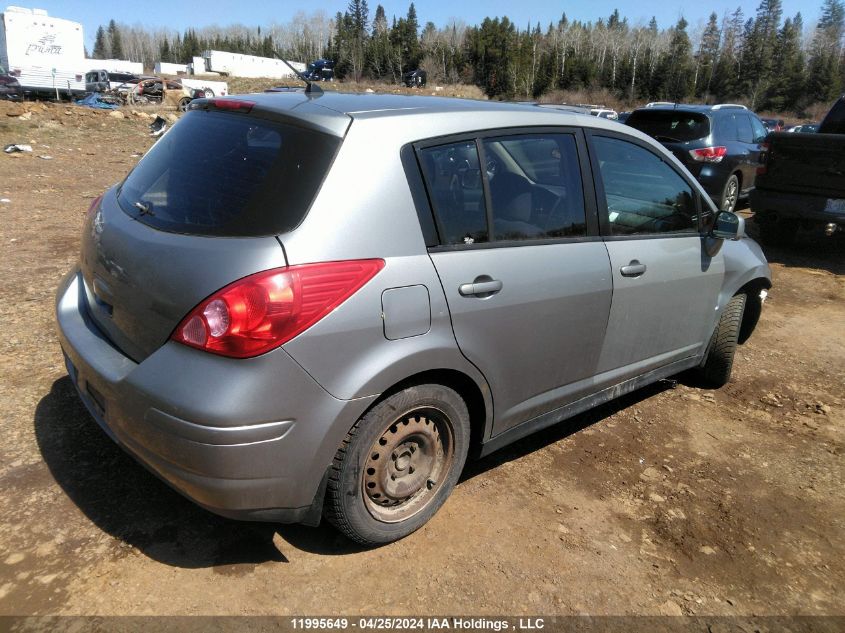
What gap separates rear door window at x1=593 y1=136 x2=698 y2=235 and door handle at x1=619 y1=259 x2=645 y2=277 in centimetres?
17

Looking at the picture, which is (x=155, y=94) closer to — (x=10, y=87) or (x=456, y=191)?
(x=10, y=87)

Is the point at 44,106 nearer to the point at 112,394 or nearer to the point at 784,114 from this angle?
the point at 112,394

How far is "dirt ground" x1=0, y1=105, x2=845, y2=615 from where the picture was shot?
2.45 meters

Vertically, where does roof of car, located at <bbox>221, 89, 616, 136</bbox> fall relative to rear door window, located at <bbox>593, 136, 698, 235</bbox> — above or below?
above

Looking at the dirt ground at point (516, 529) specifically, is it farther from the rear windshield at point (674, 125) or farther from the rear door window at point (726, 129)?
the rear door window at point (726, 129)

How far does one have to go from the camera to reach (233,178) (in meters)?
2.47

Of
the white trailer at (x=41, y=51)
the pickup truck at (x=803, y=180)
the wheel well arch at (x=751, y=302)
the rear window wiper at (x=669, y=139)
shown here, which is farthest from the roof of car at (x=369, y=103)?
the white trailer at (x=41, y=51)

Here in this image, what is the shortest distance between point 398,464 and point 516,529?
66 centimetres

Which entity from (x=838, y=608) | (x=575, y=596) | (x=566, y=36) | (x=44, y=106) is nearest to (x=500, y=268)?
(x=575, y=596)

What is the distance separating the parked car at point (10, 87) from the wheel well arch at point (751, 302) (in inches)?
1351

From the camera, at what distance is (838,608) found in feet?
8.41

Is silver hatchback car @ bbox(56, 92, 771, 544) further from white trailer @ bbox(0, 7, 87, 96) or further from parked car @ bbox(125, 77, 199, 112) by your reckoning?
white trailer @ bbox(0, 7, 87, 96)

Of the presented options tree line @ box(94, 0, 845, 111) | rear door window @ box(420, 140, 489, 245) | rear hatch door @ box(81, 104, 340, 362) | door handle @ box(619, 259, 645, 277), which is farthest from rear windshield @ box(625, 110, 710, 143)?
tree line @ box(94, 0, 845, 111)

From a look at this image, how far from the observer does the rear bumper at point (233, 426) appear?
6.95 feet
